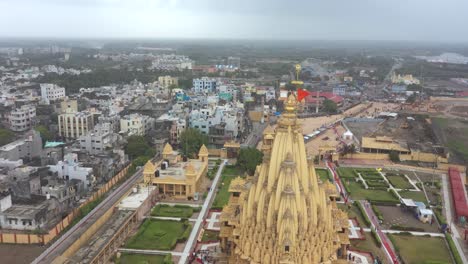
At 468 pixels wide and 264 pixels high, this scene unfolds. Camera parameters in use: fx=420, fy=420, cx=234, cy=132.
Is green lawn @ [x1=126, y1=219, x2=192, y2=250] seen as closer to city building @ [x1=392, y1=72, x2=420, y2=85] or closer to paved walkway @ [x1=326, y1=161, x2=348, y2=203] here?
paved walkway @ [x1=326, y1=161, x2=348, y2=203]

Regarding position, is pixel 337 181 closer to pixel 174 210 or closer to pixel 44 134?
pixel 174 210

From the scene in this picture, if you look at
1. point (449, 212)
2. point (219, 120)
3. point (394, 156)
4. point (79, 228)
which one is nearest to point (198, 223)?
point (79, 228)

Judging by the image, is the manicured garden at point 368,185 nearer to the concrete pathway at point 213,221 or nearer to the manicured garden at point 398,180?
the manicured garden at point 398,180

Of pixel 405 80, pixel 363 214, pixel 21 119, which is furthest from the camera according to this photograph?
pixel 405 80

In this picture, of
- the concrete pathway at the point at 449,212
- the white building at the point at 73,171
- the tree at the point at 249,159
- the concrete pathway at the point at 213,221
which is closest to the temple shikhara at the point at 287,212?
the concrete pathway at the point at 213,221

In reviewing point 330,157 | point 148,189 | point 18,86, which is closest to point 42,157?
point 148,189

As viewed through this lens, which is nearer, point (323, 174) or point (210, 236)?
point (210, 236)
